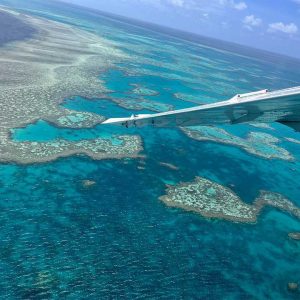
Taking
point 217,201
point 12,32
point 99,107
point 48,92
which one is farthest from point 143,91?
point 12,32

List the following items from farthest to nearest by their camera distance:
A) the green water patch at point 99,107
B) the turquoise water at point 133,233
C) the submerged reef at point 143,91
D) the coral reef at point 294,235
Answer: the submerged reef at point 143,91, the green water patch at point 99,107, the coral reef at point 294,235, the turquoise water at point 133,233

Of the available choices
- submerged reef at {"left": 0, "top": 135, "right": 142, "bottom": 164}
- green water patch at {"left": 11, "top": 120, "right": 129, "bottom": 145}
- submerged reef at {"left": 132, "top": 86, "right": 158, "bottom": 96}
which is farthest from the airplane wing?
submerged reef at {"left": 132, "top": 86, "right": 158, "bottom": 96}

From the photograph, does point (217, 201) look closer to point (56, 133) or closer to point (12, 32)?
point (56, 133)

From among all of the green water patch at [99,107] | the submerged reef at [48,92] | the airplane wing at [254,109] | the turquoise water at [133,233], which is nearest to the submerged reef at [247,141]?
the turquoise water at [133,233]

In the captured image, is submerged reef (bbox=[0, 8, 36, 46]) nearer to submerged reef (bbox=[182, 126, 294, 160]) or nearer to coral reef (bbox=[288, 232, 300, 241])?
submerged reef (bbox=[182, 126, 294, 160])

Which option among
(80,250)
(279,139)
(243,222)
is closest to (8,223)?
(80,250)

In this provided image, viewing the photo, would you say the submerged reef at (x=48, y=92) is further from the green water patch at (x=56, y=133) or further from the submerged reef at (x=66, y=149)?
the green water patch at (x=56, y=133)

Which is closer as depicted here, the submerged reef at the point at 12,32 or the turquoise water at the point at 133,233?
the turquoise water at the point at 133,233
